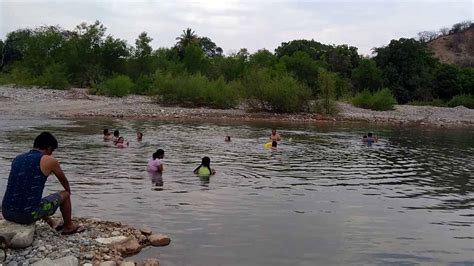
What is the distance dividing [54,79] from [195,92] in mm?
19894

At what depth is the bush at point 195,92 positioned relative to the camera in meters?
Answer: 55.0

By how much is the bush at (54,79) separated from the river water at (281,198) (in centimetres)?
3595

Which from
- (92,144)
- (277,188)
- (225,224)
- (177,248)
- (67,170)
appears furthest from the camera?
(92,144)

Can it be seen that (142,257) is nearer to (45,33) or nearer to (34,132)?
(34,132)

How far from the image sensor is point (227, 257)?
9.92 m

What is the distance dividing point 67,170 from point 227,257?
10272 millimetres

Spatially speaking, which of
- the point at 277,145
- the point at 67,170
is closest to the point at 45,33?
the point at 277,145

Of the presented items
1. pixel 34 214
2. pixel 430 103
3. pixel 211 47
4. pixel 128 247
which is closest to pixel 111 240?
pixel 128 247

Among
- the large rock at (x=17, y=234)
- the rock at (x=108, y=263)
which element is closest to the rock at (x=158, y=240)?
the rock at (x=108, y=263)

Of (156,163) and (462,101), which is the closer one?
(156,163)

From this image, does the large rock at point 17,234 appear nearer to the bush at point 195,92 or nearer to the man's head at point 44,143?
the man's head at point 44,143

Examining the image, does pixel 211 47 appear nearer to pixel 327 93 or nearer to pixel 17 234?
pixel 327 93

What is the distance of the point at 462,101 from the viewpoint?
241 feet

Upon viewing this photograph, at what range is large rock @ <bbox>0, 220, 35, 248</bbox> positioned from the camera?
8711 millimetres
